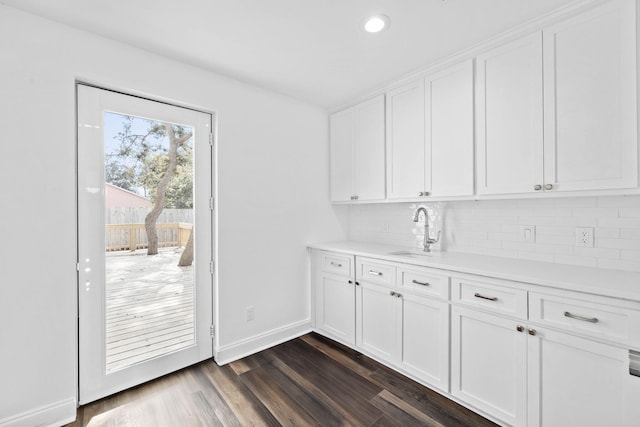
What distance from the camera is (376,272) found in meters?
2.50

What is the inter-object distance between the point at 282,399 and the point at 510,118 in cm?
251

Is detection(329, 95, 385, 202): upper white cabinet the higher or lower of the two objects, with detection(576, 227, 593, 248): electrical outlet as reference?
higher

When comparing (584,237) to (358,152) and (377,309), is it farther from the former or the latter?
(358,152)

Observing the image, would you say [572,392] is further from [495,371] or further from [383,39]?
[383,39]

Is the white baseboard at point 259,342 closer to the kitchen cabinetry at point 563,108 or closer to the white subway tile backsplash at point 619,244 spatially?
the kitchen cabinetry at point 563,108

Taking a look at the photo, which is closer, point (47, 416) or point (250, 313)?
point (47, 416)

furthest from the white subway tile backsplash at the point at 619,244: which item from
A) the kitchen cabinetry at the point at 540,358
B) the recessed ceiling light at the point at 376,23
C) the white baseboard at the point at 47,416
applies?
the white baseboard at the point at 47,416

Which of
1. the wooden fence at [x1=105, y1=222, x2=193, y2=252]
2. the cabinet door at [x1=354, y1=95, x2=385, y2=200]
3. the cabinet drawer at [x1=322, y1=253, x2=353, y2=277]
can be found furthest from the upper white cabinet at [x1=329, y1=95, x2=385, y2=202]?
the wooden fence at [x1=105, y1=222, x2=193, y2=252]

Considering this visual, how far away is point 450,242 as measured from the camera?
2.65 meters

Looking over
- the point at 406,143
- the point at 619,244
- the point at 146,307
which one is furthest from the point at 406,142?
the point at 146,307

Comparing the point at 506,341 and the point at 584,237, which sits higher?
the point at 584,237

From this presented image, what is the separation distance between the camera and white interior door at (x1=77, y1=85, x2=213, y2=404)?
6.51ft

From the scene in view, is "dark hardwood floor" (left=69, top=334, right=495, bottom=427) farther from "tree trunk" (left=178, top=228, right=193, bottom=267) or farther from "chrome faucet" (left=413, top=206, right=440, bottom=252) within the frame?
"chrome faucet" (left=413, top=206, right=440, bottom=252)

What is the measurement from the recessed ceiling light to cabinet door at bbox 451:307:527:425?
193 centimetres
